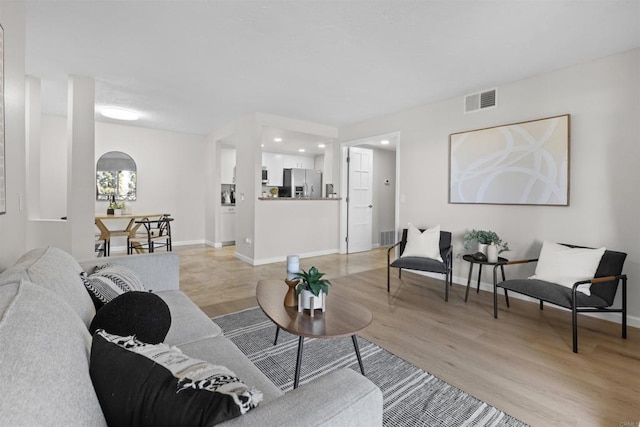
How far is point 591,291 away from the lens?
2.49 m

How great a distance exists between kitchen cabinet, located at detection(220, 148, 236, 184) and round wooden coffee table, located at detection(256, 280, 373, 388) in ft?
17.5

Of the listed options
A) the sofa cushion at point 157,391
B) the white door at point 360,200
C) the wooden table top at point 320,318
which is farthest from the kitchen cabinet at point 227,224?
the sofa cushion at point 157,391

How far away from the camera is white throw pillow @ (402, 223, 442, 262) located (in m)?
3.69

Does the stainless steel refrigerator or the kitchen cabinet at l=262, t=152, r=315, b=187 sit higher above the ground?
the kitchen cabinet at l=262, t=152, r=315, b=187

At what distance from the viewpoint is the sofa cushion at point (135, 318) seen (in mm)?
1115

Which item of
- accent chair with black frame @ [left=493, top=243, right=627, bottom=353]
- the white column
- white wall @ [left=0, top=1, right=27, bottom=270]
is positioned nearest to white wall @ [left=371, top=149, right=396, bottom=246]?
accent chair with black frame @ [left=493, top=243, right=627, bottom=353]

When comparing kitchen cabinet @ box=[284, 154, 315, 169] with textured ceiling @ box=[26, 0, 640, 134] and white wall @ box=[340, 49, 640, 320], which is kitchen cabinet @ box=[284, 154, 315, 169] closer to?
textured ceiling @ box=[26, 0, 640, 134]

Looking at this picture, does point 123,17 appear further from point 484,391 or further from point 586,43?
point 586,43

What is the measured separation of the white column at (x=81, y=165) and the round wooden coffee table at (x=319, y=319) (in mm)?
2713

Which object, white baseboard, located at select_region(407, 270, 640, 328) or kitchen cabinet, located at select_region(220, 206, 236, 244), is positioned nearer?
white baseboard, located at select_region(407, 270, 640, 328)

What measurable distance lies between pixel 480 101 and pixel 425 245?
6.18ft

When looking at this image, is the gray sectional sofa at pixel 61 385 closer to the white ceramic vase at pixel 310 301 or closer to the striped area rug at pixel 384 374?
the white ceramic vase at pixel 310 301

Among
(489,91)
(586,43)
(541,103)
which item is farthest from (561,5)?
(489,91)

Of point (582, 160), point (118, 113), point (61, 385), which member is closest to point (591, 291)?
point (582, 160)
